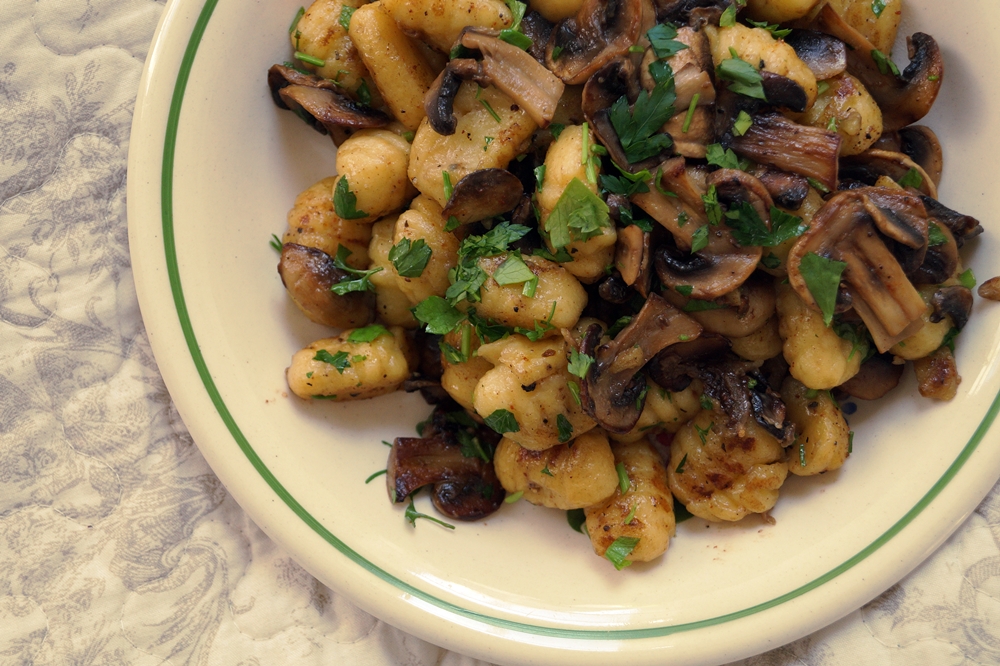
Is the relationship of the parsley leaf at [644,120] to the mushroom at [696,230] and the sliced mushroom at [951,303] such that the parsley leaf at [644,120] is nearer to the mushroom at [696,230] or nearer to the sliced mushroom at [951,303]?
the mushroom at [696,230]

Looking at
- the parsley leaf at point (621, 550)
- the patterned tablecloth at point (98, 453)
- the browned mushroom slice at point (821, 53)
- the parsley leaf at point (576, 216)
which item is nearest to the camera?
the parsley leaf at point (576, 216)

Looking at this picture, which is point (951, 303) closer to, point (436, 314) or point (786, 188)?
point (786, 188)

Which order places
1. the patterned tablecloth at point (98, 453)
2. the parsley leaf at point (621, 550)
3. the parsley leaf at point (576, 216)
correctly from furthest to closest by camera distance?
the patterned tablecloth at point (98, 453), the parsley leaf at point (621, 550), the parsley leaf at point (576, 216)

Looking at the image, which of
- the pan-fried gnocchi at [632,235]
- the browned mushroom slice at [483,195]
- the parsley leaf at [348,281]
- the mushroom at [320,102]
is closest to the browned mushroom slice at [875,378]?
the pan-fried gnocchi at [632,235]

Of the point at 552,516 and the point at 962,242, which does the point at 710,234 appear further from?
the point at 552,516

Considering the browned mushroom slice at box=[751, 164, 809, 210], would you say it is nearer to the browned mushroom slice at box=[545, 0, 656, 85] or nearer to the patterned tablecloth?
the browned mushroom slice at box=[545, 0, 656, 85]

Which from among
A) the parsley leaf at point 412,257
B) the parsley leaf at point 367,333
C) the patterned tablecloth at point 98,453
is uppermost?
the parsley leaf at point 412,257
